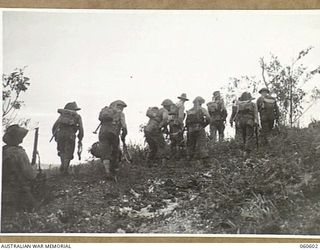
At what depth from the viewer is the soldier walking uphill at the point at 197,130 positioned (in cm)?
371

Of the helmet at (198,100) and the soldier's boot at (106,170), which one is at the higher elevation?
the helmet at (198,100)

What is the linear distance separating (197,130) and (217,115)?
0.15m

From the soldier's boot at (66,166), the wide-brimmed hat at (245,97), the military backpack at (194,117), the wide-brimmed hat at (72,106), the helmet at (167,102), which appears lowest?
the soldier's boot at (66,166)

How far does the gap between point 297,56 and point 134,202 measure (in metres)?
1.32

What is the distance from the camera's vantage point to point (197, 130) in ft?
12.2

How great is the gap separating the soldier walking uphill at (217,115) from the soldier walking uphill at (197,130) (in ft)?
0.12

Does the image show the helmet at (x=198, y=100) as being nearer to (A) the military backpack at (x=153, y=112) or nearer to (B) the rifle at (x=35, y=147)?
(A) the military backpack at (x=153, y=112)

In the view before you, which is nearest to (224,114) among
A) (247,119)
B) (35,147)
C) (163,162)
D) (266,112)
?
(247,119)

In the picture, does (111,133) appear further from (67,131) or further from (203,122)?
(203,122)

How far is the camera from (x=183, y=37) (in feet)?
12.1

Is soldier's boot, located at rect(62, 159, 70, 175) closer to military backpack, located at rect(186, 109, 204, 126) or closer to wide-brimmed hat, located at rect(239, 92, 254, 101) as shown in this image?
military backpack, located at rect(186, 109, 204, 126)

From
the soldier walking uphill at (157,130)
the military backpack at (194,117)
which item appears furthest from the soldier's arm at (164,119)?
the military backpack at (194,117)

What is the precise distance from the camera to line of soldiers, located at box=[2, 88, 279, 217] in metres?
3.62

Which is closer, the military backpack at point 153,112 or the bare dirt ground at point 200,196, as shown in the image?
the bare dirt ground at point 200,196
